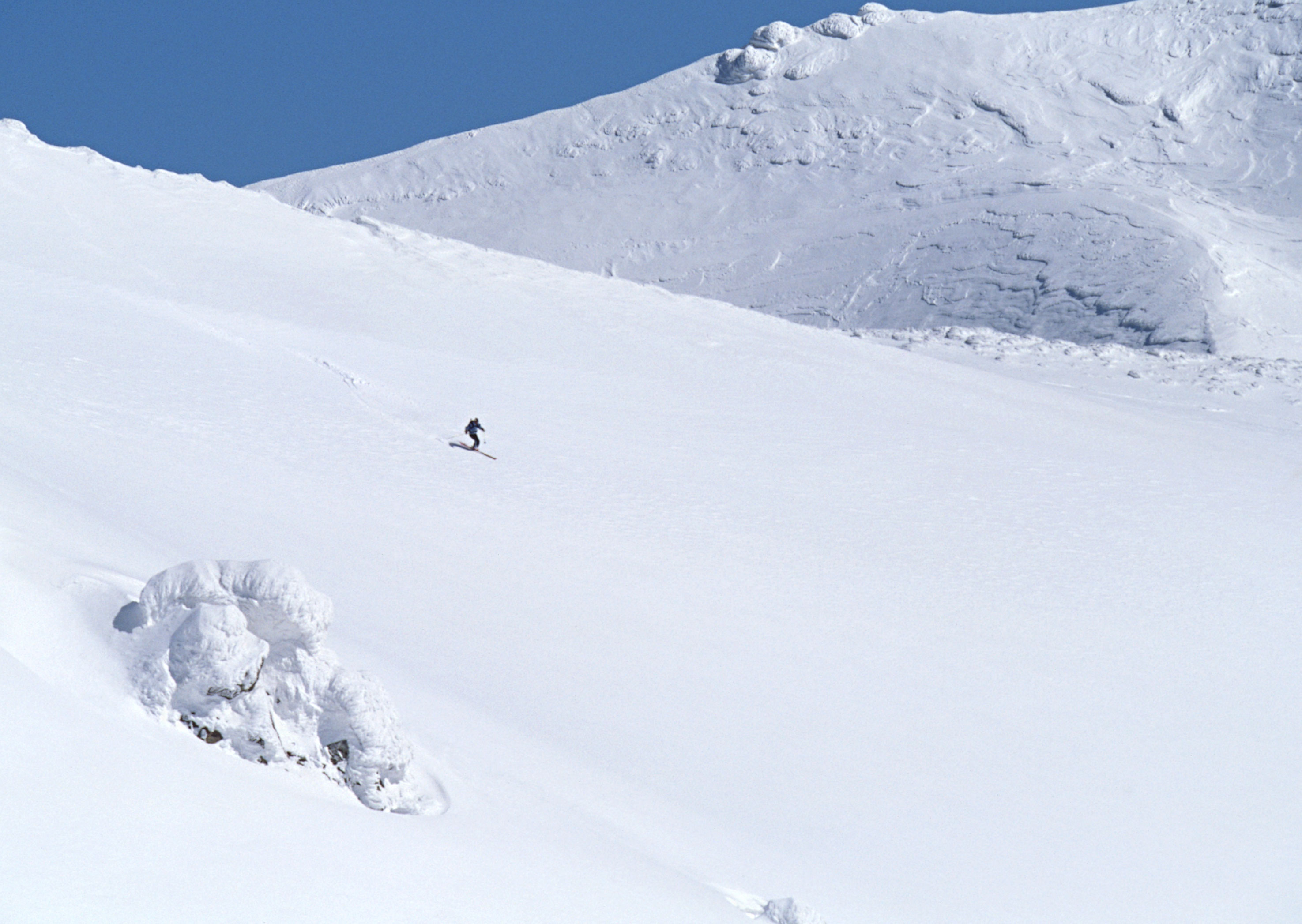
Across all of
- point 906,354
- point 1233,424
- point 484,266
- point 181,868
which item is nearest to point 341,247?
point 484,266

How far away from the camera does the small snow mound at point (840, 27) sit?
6706 centimetres

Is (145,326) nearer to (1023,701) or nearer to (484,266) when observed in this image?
(484,266)

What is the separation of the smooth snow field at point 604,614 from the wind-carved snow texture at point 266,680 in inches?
1.2

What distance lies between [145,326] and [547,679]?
12.0 metres

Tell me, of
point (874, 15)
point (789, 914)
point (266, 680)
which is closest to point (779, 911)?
point (789, 914)

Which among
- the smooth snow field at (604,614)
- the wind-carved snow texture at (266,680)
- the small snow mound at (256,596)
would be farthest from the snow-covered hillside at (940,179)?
the small snow mound at (256,596)

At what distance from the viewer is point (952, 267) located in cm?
4847

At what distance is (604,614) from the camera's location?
11.8 metres

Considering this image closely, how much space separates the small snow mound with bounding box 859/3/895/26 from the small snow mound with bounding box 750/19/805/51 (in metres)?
3.22

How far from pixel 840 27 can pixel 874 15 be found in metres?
2.05

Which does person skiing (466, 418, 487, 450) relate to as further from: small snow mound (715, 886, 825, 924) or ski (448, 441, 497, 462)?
small snow mound (715, 886, 825, 924)

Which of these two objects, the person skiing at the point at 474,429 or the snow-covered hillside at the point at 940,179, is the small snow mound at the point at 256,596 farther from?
the snow-covered hillside at the point at 940,179

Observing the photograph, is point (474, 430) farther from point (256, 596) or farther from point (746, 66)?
point (746, 66)

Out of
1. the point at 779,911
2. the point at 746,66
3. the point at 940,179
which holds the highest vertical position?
the point at 746,66
